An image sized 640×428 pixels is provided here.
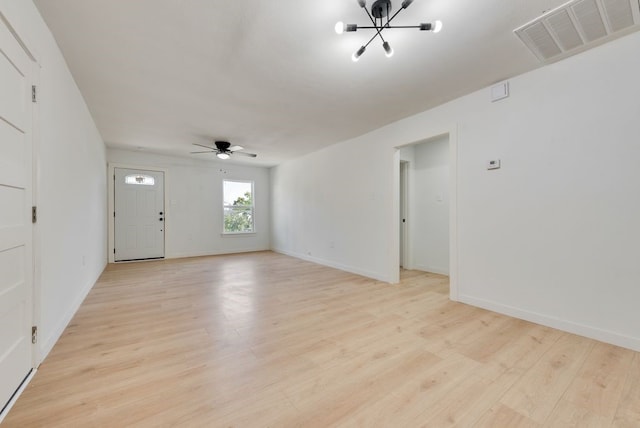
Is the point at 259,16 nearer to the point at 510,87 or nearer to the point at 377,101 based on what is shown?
the point at 377,101

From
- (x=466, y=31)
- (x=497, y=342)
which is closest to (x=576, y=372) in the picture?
(x=497, y=342)

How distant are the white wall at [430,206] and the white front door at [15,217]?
483 centimetres

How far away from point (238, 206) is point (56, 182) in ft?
17.0

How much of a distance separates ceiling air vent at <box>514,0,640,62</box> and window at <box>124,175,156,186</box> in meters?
6.89

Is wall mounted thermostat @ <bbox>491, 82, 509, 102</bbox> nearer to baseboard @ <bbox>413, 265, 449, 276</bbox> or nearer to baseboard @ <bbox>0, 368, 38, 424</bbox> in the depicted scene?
baseboard @ <bbox>413, 265, 449, 276</bbox>

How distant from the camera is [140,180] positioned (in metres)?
5.96

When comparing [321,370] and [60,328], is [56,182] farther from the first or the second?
[321,370]

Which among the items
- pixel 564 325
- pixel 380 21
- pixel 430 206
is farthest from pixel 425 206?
pixel 380 21

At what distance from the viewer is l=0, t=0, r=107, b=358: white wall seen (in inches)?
69.6

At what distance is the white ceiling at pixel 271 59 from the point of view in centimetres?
180

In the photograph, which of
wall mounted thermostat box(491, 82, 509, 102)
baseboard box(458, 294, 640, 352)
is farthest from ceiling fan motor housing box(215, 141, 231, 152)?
baseboard box(458, 294, 640, 352)

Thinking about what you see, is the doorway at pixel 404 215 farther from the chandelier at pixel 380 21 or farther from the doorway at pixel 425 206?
the chandelier at pixel 380 21

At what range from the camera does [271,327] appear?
247cm

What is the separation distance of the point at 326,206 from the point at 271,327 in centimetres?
329
